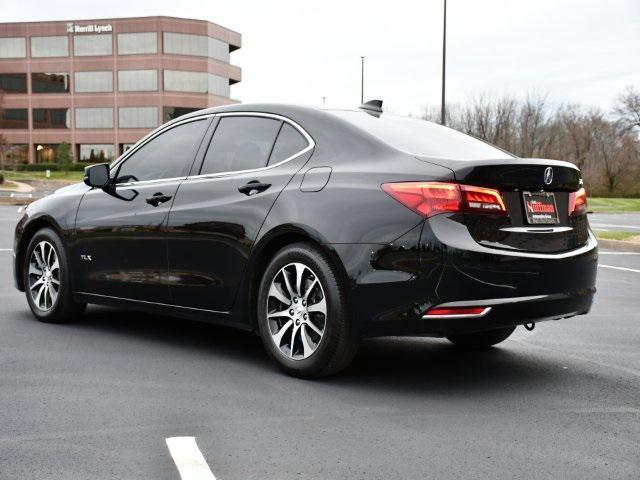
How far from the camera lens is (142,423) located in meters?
4.20

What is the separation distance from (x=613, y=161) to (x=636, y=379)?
72567 mm

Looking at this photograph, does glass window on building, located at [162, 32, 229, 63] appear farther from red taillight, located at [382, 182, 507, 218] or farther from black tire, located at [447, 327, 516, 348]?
red taillight, located at [382, 182, 507, 218]

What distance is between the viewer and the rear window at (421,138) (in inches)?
203

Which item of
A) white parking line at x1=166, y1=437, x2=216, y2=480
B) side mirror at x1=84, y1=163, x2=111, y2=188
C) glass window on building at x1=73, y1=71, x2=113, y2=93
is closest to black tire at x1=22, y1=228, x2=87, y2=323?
side mirror at x1=84, y1=163, x2=111, y2=188

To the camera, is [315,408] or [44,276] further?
[44,276]

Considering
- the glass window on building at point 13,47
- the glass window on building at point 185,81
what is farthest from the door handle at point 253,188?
the glass window on building at point 13,47

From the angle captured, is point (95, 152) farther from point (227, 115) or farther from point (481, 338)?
point (481, 338)

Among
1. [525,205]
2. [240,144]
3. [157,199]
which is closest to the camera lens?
[525,205]

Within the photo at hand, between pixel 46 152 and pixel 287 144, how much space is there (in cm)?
8664

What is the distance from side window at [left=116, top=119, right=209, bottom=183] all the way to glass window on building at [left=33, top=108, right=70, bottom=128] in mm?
84782

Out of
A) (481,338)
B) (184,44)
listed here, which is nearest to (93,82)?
(184,44)

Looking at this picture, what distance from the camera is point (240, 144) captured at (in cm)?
584

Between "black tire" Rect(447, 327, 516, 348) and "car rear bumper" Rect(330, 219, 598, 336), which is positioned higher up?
"car rear bumper" Rect(330, 219, 598, 336)

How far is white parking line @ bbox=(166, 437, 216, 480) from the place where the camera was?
345 cm
